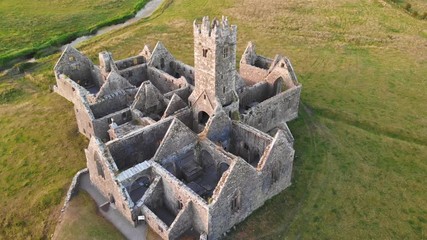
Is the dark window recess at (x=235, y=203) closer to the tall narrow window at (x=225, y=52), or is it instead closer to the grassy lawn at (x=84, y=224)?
the grassy lawn at (x=84, y=224)

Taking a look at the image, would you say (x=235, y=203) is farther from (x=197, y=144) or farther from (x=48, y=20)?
(x=48, y=20)

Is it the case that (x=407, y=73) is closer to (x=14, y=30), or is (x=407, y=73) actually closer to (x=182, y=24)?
(x=182, y=24)

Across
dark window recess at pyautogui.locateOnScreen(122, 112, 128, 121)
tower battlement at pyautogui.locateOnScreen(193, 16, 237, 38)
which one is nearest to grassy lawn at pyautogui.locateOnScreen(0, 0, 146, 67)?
dark window recess at pyautogui.locateOnScreen(122, 112, 128, 121)

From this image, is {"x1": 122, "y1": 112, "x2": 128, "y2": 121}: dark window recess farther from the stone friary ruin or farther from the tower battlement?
the tower battlement

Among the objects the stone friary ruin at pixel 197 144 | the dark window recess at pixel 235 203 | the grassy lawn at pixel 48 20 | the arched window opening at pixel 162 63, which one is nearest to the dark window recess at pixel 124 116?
the stone friary ruin at pixel 197 144

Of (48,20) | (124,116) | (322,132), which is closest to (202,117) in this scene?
(124,116)

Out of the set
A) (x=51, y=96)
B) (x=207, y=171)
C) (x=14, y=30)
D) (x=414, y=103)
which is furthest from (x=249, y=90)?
(x=14, y=30)
